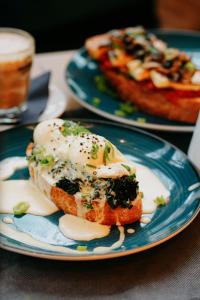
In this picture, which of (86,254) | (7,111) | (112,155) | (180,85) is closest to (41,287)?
(86,254)

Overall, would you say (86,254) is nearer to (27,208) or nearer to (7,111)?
(27,208)

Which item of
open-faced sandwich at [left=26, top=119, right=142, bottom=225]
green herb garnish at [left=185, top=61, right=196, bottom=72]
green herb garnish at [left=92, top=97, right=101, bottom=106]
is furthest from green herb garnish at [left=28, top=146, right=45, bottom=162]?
green herb garnish at [left=185, top=61, right=196, bottom=72]

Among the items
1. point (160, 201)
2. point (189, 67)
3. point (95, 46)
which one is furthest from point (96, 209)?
point (95, 46)

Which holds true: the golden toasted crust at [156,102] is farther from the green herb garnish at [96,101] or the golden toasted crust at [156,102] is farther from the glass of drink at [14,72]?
the glass of drink at [14,72]

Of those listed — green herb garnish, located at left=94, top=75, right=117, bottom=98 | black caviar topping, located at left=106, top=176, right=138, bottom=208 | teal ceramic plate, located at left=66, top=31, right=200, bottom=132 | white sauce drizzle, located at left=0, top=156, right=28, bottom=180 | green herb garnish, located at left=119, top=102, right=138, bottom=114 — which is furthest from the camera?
green herb garnish, located at left=94, top=75, right=117, bottom=98

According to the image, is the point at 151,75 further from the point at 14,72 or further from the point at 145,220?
the point at 145,220

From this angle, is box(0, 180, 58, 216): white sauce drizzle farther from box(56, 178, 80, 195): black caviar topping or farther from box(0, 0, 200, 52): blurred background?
box(0, 0, 200, 52): blurred background
